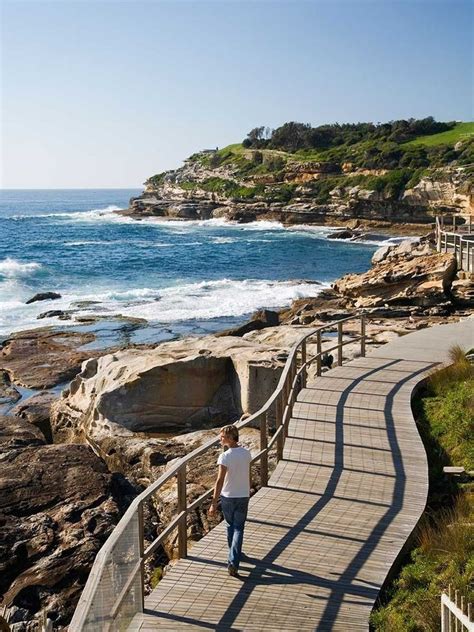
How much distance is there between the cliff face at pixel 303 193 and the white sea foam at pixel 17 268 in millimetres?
39091

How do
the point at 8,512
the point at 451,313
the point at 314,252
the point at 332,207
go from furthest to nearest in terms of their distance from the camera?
the point at 332,207 → the point at 314,252 → the point at 451,313 → the point at 8,512

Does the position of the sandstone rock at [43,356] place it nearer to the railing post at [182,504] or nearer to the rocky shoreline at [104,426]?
the rocky shoreline at [104,426]

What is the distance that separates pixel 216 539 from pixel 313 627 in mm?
2020

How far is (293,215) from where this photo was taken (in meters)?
93.2

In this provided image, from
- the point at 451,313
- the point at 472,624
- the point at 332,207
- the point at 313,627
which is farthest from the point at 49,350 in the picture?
the point at 332,207

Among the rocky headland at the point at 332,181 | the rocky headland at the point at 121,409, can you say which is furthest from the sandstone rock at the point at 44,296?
the rocky headland at the point at 332,181

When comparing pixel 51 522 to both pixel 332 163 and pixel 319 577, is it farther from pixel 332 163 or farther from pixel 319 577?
pixel 332 163

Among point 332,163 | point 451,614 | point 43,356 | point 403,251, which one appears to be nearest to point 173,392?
point 451,614

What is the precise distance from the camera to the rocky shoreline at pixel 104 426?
371 inches

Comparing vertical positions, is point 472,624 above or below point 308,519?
above

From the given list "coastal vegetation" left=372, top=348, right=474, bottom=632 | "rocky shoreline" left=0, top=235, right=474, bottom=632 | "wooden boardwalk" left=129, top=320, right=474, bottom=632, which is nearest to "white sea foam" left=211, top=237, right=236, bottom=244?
"rocky shoreline" left=0, top=235, right=474, bottom=632

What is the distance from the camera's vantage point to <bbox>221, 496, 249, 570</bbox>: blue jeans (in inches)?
282

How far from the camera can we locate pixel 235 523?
730cm

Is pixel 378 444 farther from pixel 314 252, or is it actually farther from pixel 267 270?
pixel 314 252
